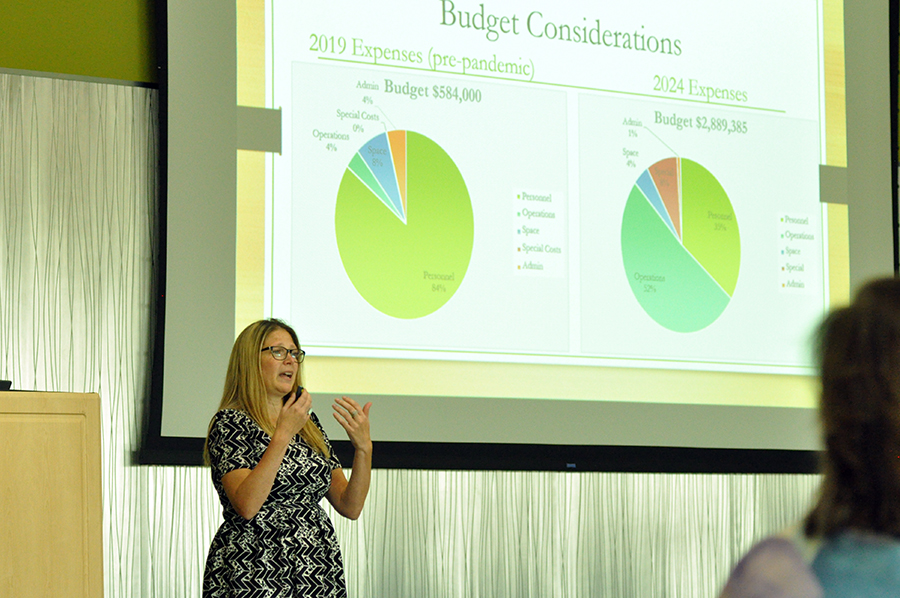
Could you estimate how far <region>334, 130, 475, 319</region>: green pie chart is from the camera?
2.54 meters

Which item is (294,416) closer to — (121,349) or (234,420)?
(234,420)

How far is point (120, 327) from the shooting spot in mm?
2395

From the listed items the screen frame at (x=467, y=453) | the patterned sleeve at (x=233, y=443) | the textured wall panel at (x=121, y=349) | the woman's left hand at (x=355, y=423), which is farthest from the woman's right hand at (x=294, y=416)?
the textured wall panel at (x=121, y=349)

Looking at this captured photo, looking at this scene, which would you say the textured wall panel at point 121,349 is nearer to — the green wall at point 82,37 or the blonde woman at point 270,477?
the green wall at point 82,37

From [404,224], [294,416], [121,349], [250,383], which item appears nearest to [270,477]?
[294,416]

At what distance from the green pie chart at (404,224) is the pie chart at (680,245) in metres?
0.54

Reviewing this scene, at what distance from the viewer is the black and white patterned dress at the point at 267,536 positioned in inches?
73.6

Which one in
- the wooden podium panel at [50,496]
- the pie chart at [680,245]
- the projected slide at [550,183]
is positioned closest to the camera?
the wooden podium panel at [50,496]

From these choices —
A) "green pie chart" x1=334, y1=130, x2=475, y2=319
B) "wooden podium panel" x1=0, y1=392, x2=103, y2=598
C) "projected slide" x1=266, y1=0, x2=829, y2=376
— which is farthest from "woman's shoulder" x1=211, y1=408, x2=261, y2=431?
"green pie chart" x1=334, y1=130, x2=475, y2=319

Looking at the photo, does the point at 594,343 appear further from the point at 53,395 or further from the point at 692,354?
the point at 53,395

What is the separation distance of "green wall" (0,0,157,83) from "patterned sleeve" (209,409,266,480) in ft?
3.39

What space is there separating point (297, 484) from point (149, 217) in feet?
2.98

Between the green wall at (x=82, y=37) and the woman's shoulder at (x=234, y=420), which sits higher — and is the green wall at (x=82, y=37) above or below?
above

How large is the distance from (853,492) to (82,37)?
2296 millimetres
